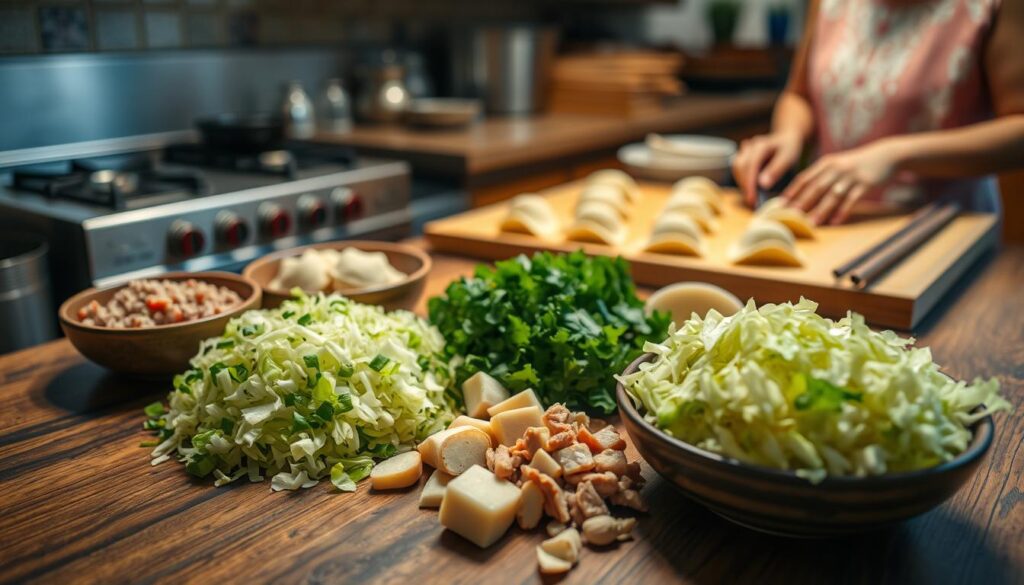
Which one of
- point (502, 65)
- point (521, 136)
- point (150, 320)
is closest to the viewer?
point (150, 320)

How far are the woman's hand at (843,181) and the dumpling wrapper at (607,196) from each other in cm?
39

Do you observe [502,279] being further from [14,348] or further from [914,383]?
[14,348]

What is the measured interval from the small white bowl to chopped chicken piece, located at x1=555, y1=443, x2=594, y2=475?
0.39 metres

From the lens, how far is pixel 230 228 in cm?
199

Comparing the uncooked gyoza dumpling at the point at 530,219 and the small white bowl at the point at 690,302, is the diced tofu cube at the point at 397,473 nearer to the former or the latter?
the small white bowl at the point at 690,302

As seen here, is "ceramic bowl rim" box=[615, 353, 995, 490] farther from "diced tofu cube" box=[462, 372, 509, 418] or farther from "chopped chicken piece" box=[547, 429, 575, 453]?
"diced tofu cube" box=[462, 372, 509, 418]

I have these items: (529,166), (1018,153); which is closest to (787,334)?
(1018,153)

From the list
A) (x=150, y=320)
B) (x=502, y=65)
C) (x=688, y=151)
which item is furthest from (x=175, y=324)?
(x=502, y=65)

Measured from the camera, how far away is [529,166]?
2.93 meters

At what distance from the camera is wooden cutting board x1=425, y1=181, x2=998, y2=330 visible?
52.8 inches

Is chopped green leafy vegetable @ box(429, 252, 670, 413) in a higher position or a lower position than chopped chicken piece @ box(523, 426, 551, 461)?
higher

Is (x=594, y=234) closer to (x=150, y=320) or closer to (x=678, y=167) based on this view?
(x=678, y=167)

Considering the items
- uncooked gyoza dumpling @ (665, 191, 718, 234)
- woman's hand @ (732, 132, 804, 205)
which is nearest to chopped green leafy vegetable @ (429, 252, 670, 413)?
uncooked gyoza dumpling @ (665, 191, 718, 234)

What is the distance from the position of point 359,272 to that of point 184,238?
0.87 meters
